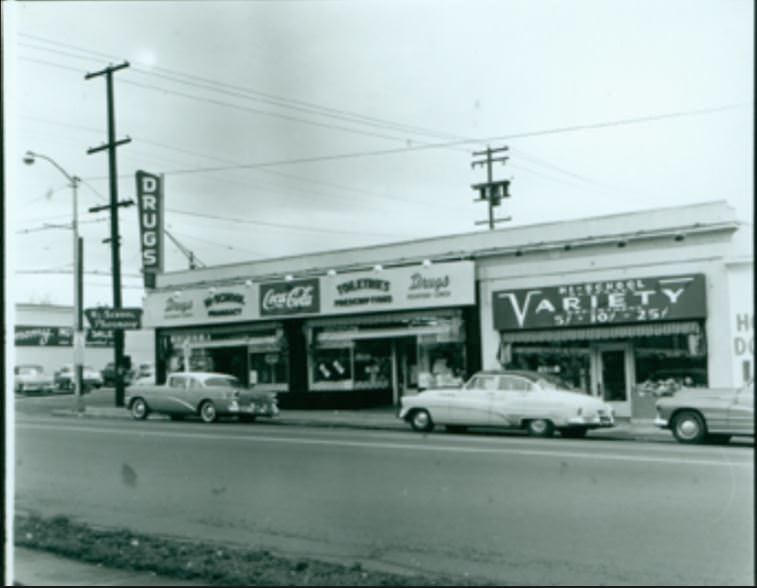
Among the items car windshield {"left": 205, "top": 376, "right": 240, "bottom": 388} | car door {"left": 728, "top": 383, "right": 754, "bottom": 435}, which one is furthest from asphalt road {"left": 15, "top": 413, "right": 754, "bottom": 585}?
car door {"left": 728, "top": 383, "right": 754, "bottom": 435}

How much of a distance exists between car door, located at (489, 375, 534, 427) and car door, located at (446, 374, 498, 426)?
7 cm

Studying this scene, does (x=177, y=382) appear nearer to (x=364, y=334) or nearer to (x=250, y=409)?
(x=250, y=409)

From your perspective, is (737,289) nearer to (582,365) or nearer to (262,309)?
(582,365)

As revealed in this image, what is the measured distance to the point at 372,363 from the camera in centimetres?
439

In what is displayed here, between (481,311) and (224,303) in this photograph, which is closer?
(224,303)

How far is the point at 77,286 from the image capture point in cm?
460

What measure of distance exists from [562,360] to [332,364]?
106 centimetres

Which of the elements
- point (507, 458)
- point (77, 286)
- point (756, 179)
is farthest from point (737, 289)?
point (507, 458)

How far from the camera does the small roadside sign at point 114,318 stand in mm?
4109

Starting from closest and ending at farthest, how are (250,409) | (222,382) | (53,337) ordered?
(222,382) → (250,409) → (53,337)

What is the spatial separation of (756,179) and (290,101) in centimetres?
213

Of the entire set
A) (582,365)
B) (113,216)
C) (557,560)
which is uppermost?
(113,216)

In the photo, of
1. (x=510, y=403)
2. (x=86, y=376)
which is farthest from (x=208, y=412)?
(x=510, y=403)

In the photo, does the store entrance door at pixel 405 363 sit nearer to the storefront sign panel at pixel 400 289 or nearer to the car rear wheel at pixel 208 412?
the storefront sign panel at pixel 400 289
